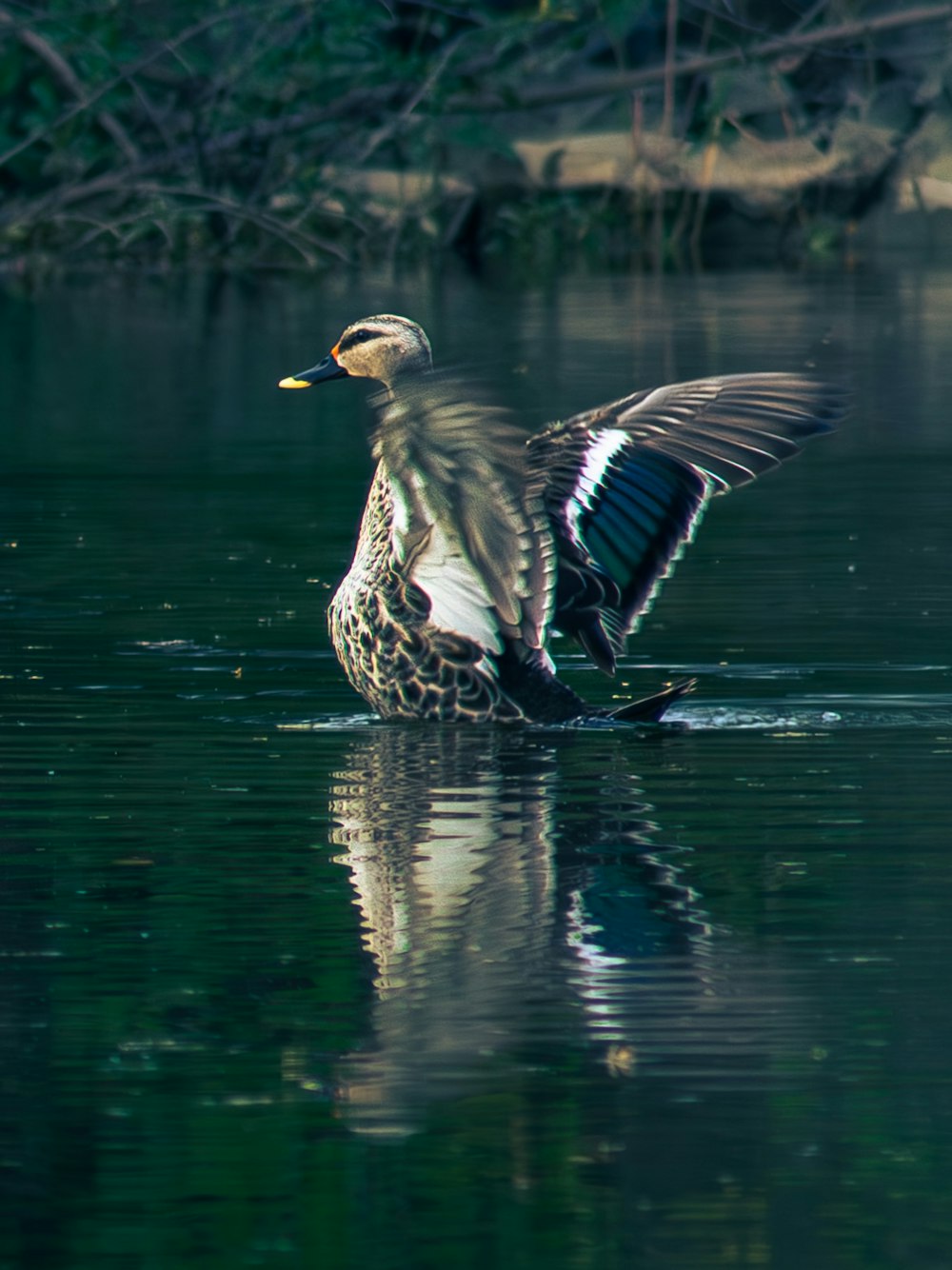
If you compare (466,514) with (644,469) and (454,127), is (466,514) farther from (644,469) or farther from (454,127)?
(454,127)

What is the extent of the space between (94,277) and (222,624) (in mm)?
16517

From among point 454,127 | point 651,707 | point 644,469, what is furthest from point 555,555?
point 454,127

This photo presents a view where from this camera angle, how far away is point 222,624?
8.41 m

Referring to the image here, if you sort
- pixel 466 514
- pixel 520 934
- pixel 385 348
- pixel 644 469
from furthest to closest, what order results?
pixel 385 348
pixel 644 469
pixel 466 514
pixel 520 934

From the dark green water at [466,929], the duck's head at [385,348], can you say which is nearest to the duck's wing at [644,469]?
the dark green water at [466,929]

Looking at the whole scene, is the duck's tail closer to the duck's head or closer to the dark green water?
the dark green water

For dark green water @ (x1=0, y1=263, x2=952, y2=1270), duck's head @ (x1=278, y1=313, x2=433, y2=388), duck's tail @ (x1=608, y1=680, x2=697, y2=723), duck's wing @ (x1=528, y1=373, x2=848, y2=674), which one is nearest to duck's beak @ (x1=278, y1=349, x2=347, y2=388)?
duck's head @ (x1=278, y1=313, x2=433, y2=388)

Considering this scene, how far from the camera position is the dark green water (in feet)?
12.0

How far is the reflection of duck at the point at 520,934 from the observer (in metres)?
4.19

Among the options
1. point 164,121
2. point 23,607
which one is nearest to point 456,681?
point 23,607

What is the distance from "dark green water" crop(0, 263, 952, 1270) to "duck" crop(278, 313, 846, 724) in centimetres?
11

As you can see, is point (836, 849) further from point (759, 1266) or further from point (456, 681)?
point (759, 1266)

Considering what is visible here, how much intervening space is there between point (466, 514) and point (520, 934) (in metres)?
1.89

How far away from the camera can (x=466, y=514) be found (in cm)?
665
